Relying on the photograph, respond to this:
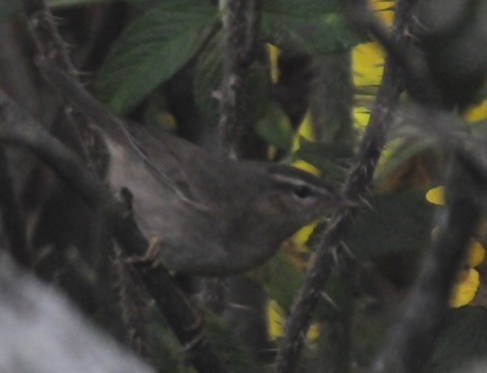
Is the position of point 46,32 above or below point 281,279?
above

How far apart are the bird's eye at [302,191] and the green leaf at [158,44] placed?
61 cm

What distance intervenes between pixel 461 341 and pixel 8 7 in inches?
47.6

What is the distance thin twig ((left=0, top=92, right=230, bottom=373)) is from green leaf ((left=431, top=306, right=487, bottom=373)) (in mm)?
441

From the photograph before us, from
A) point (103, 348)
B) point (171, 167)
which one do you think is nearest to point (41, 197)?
point (171, 167)

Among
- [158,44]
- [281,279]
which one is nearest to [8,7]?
[158,44]

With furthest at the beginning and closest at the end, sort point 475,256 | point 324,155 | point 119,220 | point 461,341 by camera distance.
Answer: point 324,155
point 475,256
point 461,341
point 119,220

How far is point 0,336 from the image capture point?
917 millimetres

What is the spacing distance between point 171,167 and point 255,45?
0.74m

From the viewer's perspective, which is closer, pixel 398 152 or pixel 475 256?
pixel 475 256

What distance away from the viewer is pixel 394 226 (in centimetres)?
249

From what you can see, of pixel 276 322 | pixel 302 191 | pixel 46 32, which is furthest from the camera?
pixel 302 191

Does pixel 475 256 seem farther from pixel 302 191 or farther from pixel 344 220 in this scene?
pixel 302 191

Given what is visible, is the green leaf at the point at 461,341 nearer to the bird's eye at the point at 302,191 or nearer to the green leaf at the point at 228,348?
the green leaf at the point at 228,348

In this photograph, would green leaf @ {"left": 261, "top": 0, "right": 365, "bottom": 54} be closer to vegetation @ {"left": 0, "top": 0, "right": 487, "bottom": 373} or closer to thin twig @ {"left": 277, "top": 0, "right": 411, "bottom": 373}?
vegetation @ {"left": 0, "top": 0, "right": 487, "bottom": 373}
